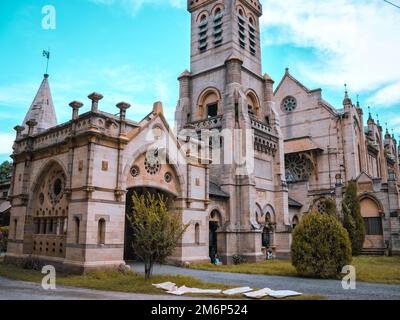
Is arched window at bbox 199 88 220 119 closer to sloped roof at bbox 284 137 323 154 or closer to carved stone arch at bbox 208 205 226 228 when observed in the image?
carved stone arch at bbox 208 205 226 228

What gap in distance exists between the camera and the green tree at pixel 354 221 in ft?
104

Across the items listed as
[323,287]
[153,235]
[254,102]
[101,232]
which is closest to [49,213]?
[101,232]

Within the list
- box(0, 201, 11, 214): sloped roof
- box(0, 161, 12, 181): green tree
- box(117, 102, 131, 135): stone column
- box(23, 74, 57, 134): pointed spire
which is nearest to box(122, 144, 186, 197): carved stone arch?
box(117, 102, 131, 135): stone column

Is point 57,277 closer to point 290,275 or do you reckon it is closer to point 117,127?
point 117,127

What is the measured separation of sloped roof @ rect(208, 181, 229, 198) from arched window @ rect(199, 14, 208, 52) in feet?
49.7

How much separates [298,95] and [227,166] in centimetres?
2240

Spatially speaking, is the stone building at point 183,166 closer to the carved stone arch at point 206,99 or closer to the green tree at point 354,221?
the carved stone arch at point 206,99

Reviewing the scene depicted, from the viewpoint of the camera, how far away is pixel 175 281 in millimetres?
15102

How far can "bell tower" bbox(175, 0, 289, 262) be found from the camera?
28844mm

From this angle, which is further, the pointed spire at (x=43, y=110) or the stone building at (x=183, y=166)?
the pointed spire at (x=43, y=110)

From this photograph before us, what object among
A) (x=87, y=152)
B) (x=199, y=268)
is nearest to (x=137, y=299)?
(x=87, y=152)

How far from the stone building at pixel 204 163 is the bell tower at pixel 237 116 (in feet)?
0.37

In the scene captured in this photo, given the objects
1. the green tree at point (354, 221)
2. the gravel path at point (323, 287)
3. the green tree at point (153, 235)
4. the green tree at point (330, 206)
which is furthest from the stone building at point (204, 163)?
the gravel path at point (323, 287)

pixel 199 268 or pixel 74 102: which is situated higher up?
pixel 74 102
